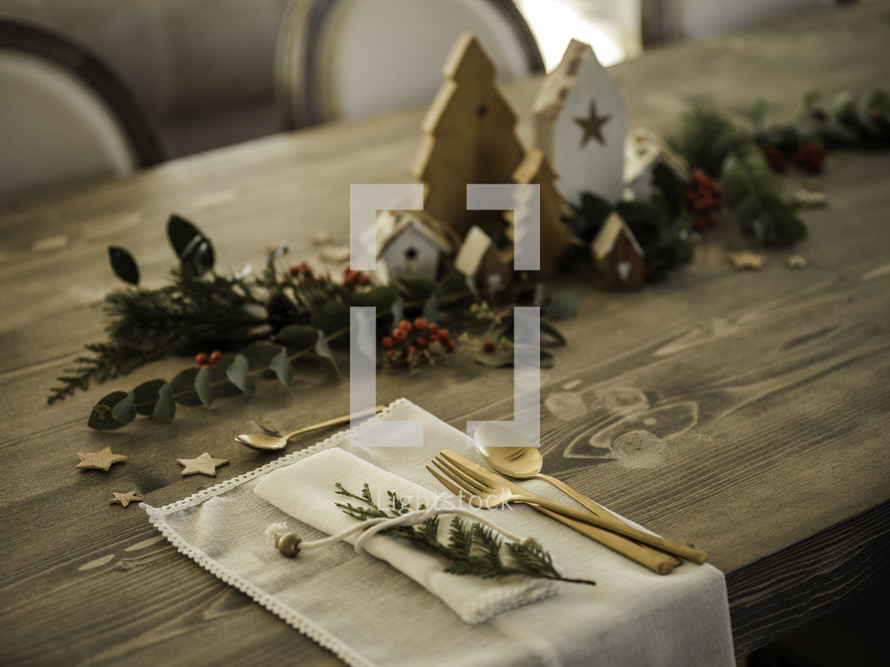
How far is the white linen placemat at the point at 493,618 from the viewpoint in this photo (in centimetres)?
52

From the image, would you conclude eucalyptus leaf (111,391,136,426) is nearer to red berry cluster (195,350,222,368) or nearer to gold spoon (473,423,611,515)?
red berry cluster (195,350,222,368)

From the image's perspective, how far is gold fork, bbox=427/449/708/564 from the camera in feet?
1.92

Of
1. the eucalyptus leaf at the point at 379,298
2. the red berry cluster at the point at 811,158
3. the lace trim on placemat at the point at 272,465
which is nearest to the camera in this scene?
the lace trim on placemat at the point at 272,465

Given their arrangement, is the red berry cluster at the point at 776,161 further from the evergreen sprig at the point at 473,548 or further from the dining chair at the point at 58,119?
the dining chair at the point at 58,119

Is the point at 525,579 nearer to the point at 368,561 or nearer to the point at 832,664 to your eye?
the point at 368,561

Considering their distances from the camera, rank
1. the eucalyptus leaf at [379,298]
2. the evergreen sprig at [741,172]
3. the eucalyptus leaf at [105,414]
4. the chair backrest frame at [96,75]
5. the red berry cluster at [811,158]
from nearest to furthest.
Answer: the eucalyptus leaf at [105,414] < the eucalyptus leaf at [379,298] < the evergreen sprig at [741,172] < the red berry cluster at [811,158] < the chair backrest frame at [96,75]

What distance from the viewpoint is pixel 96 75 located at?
1.41 m

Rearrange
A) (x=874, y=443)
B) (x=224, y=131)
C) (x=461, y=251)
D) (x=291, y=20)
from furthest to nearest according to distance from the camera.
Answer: (x=224, y=131) → (x=291, y=20) → (x=461, y=251) → (x=874, y=443)

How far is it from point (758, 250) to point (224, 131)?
2079mm

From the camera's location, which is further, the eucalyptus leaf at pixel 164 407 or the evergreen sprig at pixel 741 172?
the evergreen sprig at pixel 741 172

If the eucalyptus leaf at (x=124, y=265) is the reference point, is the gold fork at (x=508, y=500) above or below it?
below

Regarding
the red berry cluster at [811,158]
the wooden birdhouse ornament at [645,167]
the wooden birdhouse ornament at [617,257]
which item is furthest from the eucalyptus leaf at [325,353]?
the red berry cluster at [811,158]

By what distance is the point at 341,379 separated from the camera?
85cm

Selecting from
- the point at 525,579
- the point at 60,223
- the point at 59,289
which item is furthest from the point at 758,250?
the point at 60,223
